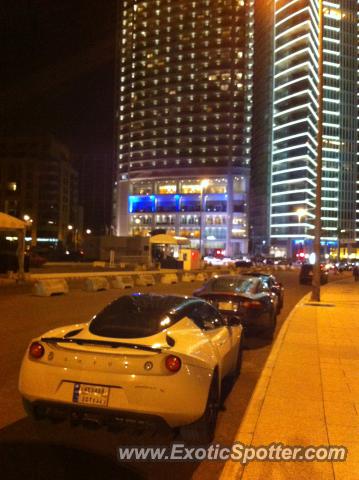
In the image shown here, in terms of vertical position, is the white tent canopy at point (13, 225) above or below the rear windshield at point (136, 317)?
above

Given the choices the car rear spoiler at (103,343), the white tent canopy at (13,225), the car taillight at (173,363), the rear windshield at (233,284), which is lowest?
the car taillight at (173,363)

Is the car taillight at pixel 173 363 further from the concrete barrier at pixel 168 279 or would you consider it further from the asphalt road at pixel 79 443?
the concrete barrier at pixel 168 279

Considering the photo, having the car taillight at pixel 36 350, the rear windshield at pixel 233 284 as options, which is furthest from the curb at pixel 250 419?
the rear windshield at pixel 233 284

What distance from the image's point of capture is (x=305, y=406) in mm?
6414

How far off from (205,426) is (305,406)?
1.89m

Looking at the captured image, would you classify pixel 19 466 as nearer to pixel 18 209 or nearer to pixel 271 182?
pixel 18 209

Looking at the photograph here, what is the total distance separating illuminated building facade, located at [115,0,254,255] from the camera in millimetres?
125000

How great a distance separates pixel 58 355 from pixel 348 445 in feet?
9.72

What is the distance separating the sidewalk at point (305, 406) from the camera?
4527 mm

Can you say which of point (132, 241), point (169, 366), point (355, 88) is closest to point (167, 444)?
point (169, 366)

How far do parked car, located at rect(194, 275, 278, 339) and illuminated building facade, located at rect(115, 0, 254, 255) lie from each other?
10759 centimetres

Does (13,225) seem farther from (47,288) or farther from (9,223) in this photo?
(47,288)

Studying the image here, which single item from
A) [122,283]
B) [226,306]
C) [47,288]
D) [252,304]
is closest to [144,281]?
[122,283]

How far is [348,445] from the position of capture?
201 inches
